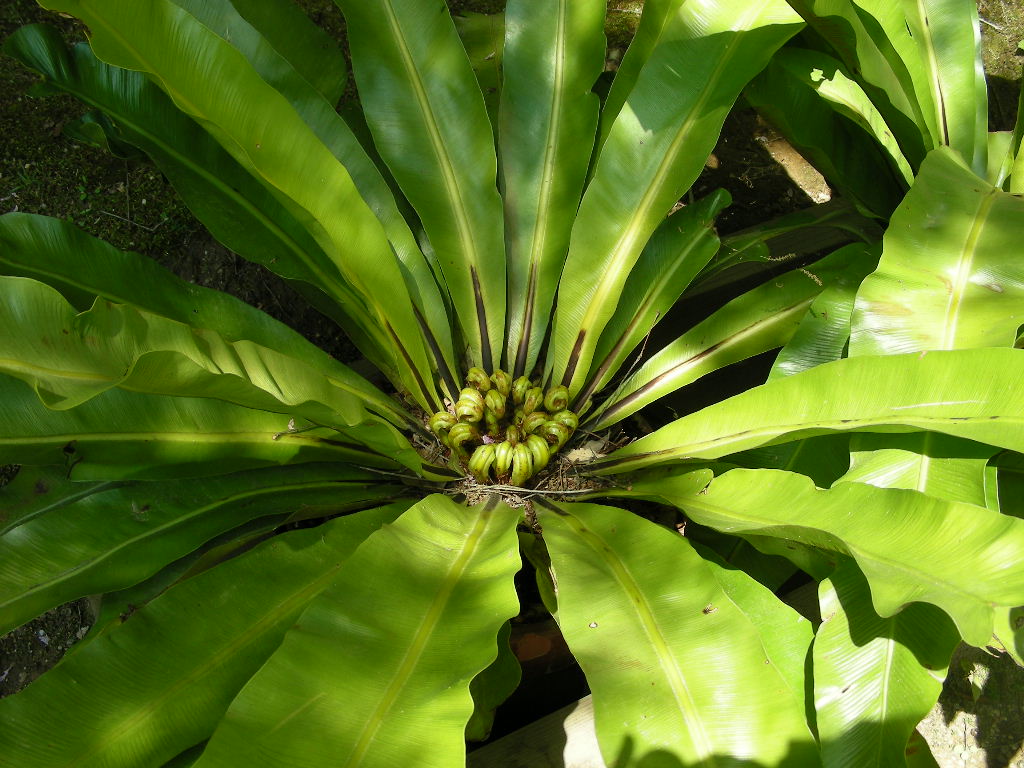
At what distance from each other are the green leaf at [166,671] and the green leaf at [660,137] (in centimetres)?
57

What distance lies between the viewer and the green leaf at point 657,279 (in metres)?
1.19

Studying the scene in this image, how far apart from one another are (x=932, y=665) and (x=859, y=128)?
93 centimetres

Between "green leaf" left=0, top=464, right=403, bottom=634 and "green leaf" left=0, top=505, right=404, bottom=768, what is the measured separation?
0.12 metres

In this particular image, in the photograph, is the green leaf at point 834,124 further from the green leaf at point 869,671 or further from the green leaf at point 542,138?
the green leaf at point 869,671

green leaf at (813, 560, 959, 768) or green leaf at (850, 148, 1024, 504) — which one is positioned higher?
green leaf at (850, 148, 1024, 504)

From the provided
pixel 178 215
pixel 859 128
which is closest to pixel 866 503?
pixel 859 128

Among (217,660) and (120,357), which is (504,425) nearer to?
(217,660)

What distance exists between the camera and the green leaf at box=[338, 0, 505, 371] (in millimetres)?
1054

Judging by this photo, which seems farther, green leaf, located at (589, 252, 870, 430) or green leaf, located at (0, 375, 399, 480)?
green leaf, located at (589, 252, 870, 430)

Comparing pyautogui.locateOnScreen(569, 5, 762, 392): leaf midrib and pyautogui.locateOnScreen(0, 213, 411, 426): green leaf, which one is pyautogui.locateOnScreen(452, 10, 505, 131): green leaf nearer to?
pyautogui.locateOnScreen(569, 5, 762, 392): leaf midrib

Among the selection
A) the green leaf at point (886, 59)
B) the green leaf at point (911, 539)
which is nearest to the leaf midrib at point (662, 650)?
the green leaf at point (911, 539)

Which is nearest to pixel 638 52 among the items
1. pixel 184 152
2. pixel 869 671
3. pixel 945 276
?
pixel 945 276

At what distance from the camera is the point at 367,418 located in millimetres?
807

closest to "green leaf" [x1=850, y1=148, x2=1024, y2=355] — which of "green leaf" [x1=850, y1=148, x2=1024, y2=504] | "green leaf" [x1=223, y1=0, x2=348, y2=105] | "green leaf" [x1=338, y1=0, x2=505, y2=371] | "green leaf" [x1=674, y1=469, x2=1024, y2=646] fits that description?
"green leaf" [x1=850, y1=148, x2=1024, y2=504]
